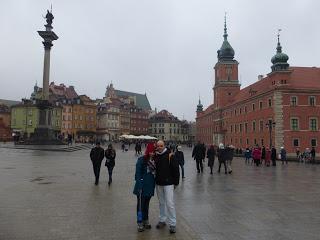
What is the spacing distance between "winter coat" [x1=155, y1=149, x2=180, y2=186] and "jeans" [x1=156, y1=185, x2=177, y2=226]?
0.39 feet

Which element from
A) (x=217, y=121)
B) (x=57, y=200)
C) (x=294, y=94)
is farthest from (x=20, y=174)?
(x=217, y=121)

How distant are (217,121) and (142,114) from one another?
48448mm

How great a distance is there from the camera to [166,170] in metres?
7.70

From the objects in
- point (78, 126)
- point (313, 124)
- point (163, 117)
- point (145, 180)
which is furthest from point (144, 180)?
point (163, 117)

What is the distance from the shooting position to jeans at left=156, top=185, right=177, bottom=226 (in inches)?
292

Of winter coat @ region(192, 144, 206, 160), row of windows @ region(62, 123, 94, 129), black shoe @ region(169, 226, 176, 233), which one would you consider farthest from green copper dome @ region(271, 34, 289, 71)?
row of windows @ region(62, 123, 94, 129)

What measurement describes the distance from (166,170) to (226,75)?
296 ft

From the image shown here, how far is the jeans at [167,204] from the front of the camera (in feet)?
24.4

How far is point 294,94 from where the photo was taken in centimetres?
6097

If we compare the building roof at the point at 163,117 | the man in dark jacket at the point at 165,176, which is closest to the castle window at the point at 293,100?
the man in dark jacket at the point at 165,176

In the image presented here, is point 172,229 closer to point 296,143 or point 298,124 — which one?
point 296,143

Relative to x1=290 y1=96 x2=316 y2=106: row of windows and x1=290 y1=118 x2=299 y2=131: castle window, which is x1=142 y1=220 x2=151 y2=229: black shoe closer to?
x1=290 y1=118 x2=299 y2=131: castle window

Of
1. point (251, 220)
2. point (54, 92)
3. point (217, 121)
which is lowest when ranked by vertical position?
point (251, 220)

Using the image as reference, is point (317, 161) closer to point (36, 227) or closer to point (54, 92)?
point (36, 227)
